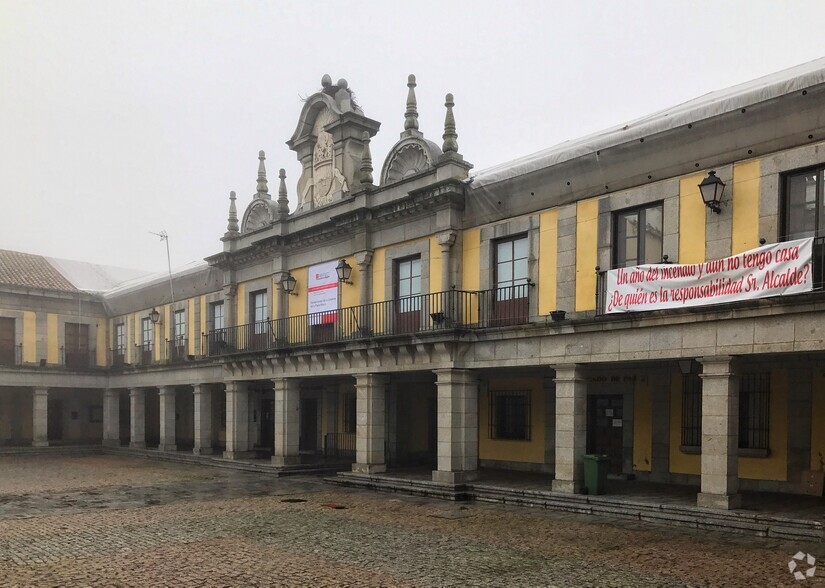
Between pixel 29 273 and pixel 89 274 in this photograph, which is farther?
pixel 89 274

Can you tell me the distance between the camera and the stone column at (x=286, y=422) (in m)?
22.5

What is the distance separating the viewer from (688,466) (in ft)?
52.4

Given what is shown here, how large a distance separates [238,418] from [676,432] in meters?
15.1

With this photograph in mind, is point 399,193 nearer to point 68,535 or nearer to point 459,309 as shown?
point 459,309

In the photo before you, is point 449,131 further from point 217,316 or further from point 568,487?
point 217,316

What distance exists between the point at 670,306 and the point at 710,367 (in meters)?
1.30

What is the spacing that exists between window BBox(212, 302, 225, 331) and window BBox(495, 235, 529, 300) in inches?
559

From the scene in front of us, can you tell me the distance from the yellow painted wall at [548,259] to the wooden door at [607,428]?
3.85 meters

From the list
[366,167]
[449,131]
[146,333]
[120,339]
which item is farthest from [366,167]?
[120,339]

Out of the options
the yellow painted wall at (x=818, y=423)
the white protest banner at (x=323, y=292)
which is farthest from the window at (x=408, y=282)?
the yellow painted wall at (x=818, y=423)

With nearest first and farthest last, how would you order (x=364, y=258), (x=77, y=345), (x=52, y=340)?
(x=364, y=258) → (x=52, y=340) → (x=77, y=345)

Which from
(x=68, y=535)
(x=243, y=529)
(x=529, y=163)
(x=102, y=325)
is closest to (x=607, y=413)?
(x=529, y=163)

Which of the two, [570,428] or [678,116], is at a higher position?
[678,116]

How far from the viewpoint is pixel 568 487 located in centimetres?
1466
